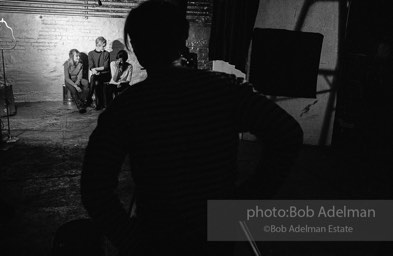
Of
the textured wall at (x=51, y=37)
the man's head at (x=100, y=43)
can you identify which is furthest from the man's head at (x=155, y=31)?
the textured wall at (x=51, y=37)

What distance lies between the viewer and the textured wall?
1086 cm

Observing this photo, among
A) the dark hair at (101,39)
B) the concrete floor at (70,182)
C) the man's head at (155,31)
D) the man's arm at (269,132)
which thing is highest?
the man's head at (155,31)

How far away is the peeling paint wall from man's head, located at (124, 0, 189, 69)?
565cm

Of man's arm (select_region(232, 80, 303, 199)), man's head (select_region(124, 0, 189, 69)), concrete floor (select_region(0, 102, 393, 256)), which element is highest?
man's head (select_region(124, 0, 189, 69))

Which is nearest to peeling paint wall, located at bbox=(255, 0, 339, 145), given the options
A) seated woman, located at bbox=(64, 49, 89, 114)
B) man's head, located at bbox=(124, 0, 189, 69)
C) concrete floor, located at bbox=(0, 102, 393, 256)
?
concrete floor, located at bbox=(0, 102, 393, 256)

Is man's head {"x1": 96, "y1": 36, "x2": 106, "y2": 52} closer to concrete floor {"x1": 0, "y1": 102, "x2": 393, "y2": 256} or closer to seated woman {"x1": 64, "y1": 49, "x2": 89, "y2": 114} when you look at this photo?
seated woman {"x1": 64, "y1": 49, "x2": 89, "y2": 114}

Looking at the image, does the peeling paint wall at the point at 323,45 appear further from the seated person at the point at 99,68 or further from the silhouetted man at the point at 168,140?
the seated person at the point at 99,68

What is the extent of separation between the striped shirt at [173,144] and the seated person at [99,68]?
942 centimetres

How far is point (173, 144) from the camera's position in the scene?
137 centimetres

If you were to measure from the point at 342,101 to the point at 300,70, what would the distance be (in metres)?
1.85

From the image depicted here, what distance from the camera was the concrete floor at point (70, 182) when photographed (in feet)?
11.6

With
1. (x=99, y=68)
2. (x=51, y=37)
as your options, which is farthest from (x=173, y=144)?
(x=51, y=37)

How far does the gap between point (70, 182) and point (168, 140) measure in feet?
13.5

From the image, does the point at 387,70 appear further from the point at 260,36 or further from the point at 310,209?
the point at 310,209
